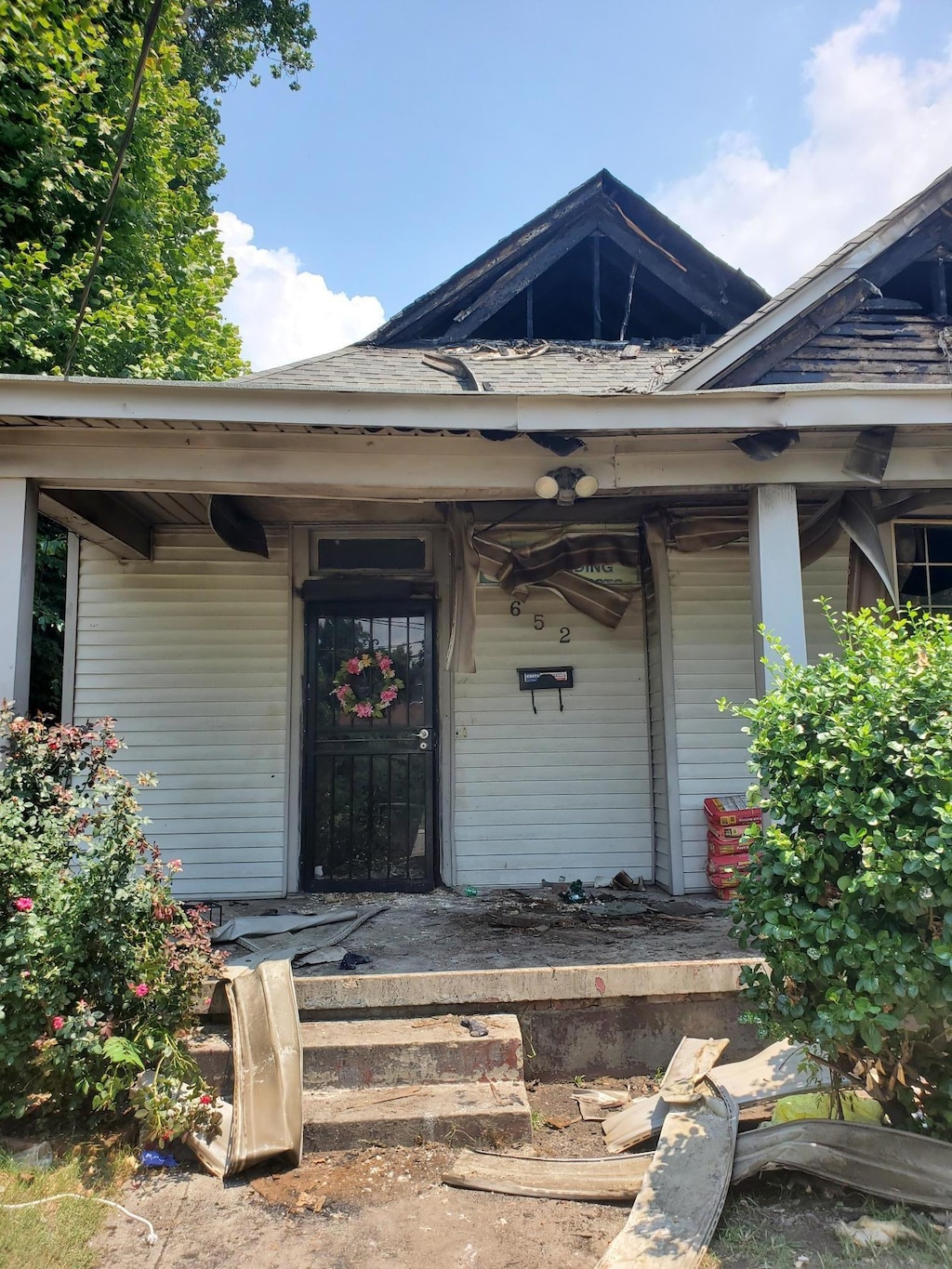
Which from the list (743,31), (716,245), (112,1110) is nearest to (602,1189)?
(112,1110)

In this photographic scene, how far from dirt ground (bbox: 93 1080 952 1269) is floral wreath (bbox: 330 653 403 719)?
3.11m

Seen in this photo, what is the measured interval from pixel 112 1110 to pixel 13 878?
0.97 metres

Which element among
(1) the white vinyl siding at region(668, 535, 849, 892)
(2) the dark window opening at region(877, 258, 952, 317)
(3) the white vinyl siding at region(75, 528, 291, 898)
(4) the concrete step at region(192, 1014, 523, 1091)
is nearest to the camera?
(4) the concrete step at region(192, 1014, 523, 1091)

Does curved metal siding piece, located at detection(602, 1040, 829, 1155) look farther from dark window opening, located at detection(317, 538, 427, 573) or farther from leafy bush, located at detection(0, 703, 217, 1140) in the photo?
dark window opening, located at detection(317, 538, 427, 573)

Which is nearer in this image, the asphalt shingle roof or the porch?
the asphalt shingle roof

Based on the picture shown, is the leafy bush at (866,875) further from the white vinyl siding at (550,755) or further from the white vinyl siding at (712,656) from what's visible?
the white vinyl siding at (550,755)

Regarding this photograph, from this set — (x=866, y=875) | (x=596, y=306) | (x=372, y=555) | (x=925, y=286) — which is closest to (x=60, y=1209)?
(x=866, y=875)

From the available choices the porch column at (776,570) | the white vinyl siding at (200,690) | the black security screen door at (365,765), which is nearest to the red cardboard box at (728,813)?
the porch column at (776,570)

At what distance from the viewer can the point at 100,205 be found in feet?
27.6

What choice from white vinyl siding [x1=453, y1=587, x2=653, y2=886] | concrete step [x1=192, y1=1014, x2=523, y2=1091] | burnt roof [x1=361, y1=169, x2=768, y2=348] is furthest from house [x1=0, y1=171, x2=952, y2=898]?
concrete step [x1=192, y1=1014, x2=523, y2=1091]

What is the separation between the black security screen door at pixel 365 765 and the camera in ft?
18.0

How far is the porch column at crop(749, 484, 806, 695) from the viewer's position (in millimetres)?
3975

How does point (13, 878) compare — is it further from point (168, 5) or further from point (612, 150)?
point (168, 5)

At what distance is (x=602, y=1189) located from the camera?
8.41ft
